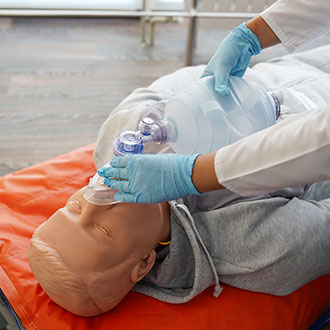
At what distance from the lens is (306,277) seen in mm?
1197

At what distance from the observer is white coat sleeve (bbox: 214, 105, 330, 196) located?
88 cm

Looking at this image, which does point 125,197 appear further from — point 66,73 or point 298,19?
point 66,73

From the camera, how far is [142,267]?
3.69 ft

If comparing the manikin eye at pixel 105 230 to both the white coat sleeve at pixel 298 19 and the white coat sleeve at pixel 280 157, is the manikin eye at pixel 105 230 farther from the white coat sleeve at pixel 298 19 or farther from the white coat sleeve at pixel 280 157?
the white coat sleeve at pixel 298 19

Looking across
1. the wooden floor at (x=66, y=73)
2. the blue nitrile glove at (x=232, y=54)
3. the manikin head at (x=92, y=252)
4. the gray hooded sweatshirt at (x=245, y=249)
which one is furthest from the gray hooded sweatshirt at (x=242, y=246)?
the wooden floor at (x=66, y=73)

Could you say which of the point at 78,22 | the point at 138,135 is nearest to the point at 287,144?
the point at 138,135

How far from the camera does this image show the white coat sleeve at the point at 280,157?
2.88 feet

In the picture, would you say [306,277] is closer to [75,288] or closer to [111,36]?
[75,288]

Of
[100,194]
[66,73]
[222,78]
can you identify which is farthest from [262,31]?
[66,73]

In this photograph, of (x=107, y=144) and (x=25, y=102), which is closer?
(x=107, y=144)

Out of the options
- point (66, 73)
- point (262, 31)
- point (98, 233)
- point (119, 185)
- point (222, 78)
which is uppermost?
point (262, 31)

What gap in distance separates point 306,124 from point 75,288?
2.11ft

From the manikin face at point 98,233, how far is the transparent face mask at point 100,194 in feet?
0.04

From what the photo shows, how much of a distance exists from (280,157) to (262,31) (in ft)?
2.10
